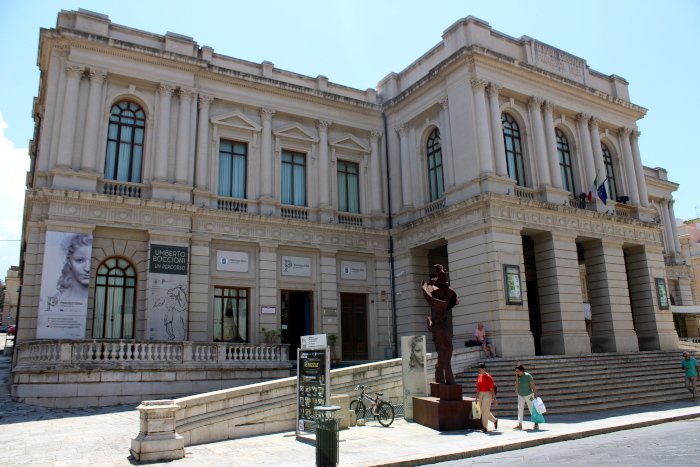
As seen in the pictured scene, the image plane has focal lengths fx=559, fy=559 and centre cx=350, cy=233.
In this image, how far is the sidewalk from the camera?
10.5 meters

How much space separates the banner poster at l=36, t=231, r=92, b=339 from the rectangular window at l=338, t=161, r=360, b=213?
12.1m

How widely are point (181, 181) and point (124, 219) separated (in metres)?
2.79

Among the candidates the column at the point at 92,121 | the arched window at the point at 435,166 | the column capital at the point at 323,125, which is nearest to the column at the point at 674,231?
the arched window at the point at 435,166

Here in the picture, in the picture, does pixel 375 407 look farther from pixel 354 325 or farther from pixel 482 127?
pixel 482 127

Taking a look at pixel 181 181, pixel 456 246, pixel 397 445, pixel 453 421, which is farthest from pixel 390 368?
pixel 181 181

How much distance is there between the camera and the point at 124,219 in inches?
846

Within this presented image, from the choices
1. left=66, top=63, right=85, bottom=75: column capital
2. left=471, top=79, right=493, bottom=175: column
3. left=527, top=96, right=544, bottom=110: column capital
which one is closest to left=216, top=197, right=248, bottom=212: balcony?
left=66, top=63, right=85, bottom=75: column capital

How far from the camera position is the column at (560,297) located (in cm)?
2314

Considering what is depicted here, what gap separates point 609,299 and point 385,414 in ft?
50.4

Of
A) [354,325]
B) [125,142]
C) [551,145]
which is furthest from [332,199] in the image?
[551,145]

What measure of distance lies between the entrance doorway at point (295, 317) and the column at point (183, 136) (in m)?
6.71

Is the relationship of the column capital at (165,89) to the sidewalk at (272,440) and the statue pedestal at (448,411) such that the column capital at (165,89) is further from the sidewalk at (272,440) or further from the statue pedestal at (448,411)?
the statue pedestal at (448,411)

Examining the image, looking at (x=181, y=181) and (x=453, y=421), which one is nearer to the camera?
(x=453, y=421)

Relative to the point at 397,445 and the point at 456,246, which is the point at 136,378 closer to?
the point at 397,445
